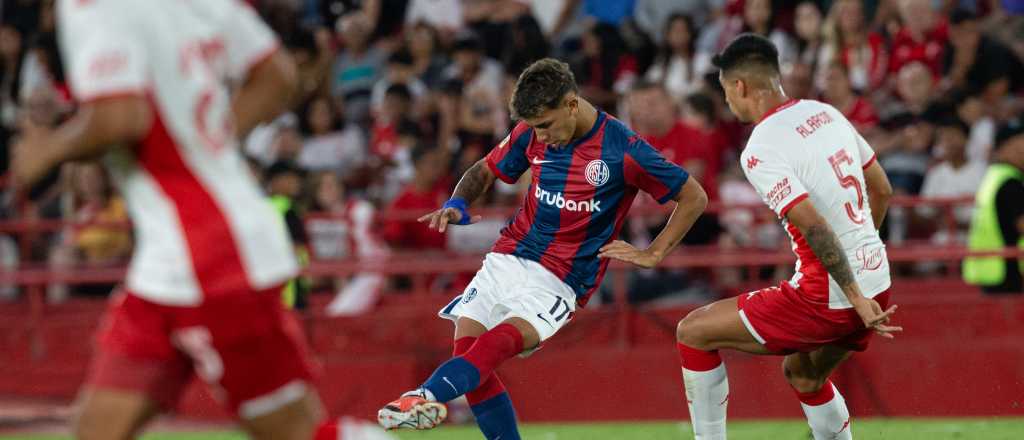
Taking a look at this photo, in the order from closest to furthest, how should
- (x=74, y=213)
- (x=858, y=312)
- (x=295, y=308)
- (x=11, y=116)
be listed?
(x=858, y=312), (x=295, y=308), (x=74, y=213), (x=11, y=116)

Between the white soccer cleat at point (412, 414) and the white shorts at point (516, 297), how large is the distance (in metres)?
1.05

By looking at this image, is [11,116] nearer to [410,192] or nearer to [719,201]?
[410,192]

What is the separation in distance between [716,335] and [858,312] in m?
0.76

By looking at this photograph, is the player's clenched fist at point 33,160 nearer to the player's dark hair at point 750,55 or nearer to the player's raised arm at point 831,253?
the player's raised arm at point 831,253

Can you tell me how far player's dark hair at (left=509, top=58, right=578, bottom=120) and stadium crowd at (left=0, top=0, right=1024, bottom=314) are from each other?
→ 4.83 metres

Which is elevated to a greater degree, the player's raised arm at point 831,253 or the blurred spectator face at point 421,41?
the player's raised arm at point 831,253

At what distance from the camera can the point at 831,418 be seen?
22.6 ft

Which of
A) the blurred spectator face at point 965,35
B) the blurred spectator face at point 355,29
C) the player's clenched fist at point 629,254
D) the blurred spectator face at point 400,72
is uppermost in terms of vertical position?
the player's clenched fist at point 629,254

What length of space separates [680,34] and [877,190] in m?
6.94

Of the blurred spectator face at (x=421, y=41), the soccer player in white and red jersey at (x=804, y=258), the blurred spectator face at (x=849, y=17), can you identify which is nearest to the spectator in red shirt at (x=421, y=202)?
the blurred spectator face at (x=421, y=41)

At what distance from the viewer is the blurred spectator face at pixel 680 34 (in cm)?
1373

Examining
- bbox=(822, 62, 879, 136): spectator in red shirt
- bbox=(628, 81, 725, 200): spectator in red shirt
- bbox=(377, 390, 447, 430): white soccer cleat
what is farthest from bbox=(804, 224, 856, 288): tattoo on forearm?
bbox=(822, 62, 879, 136): spectator in red shirt

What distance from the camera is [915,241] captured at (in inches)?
455

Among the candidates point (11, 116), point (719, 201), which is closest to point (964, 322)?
point (719, 201)
